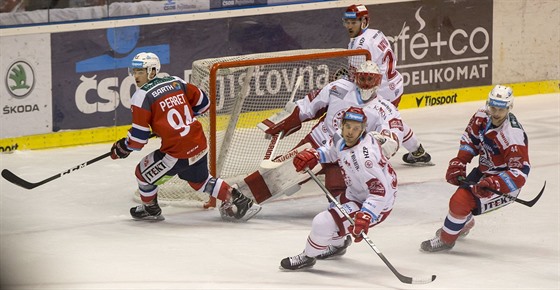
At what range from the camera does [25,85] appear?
9555mm

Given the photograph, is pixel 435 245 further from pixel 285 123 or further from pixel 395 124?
pixel 285 123

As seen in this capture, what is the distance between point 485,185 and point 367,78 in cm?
105

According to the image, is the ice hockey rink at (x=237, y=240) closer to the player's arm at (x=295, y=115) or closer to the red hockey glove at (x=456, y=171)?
the red hockey glove at (x=456, y=171)

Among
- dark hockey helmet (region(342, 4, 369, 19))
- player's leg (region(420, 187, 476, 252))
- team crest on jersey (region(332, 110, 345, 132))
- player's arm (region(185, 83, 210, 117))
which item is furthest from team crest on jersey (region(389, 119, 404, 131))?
dark hockey helmet (region(342, 4, 369, 19))

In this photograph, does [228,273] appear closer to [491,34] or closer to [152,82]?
[152,82]

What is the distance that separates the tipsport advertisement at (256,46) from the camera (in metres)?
9.83

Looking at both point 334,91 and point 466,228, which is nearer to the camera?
point 466,228

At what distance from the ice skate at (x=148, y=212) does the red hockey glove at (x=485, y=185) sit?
6.84ft

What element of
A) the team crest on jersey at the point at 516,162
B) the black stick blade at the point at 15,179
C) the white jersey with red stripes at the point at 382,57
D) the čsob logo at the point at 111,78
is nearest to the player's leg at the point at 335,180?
the team crest on jersey at the point at 516,162

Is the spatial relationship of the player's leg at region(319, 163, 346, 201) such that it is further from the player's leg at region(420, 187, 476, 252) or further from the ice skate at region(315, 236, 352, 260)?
the player's leg at region(420, 187, 476, 252)

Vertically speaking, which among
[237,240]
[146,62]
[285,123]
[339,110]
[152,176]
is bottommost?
[237,240]

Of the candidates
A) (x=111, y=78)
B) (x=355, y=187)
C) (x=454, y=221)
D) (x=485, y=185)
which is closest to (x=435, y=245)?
(x=454, y=221)

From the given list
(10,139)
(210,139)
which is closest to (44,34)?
(10,139)

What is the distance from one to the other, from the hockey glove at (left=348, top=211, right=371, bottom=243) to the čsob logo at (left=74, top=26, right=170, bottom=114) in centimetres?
423
